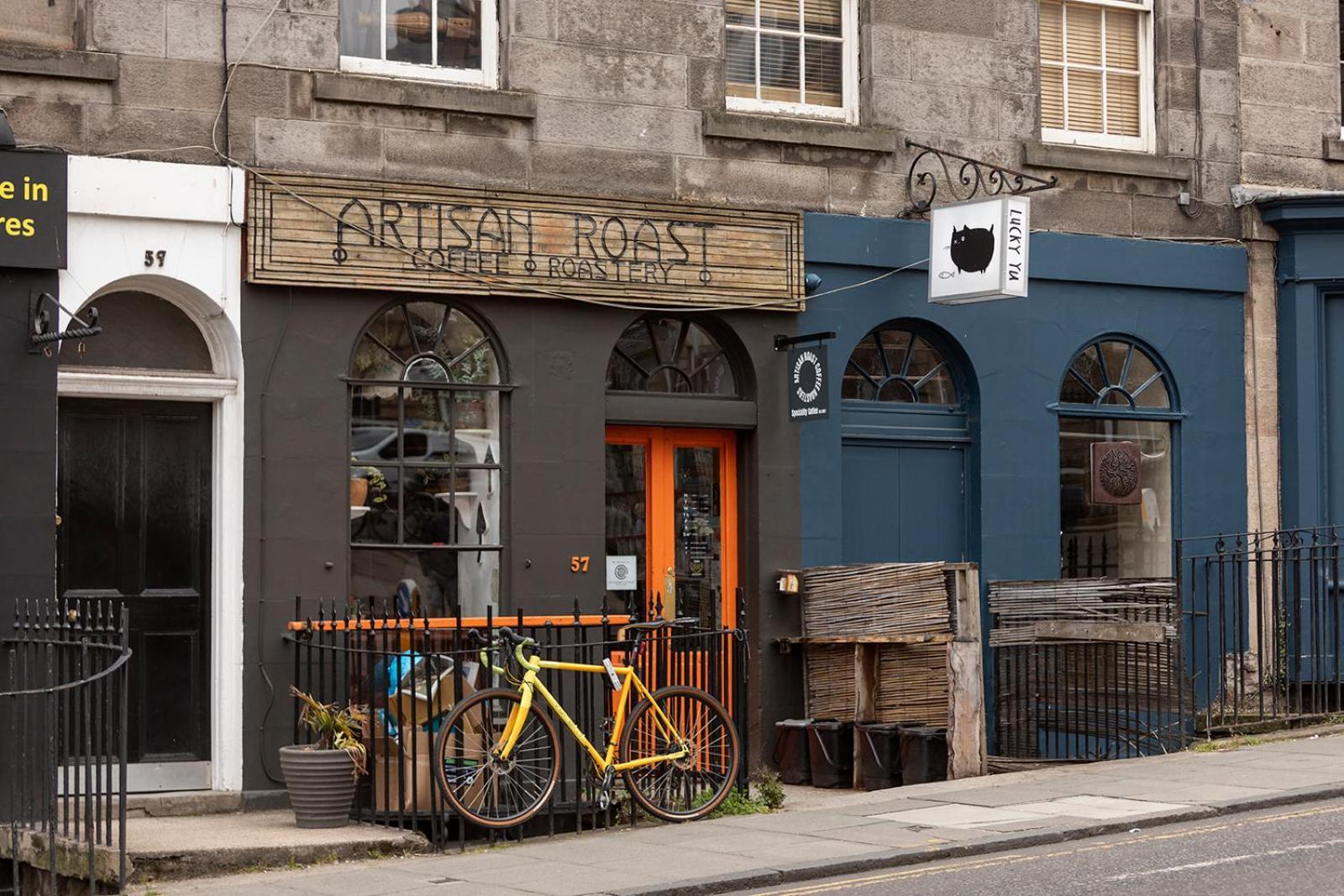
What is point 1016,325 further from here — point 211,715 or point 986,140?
point 211,715

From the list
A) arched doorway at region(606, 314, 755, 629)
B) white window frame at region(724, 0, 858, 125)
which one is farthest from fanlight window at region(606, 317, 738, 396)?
white window frame at region(724, 0, 858, 125)

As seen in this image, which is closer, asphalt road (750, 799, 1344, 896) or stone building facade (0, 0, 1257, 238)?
asphalt road (750, 799, 1344, 896)

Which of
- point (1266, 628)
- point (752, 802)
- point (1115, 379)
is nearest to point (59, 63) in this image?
point (752, 802)

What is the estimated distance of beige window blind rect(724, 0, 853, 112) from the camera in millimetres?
14289

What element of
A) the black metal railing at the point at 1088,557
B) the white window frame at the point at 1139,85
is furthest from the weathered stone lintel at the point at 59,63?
the black metal railing at the point at 1088,557

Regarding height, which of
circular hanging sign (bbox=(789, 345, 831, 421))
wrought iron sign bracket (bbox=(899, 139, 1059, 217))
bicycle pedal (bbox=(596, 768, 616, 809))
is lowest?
bicycle pedal (bbox=(596, 768, 616, 809))

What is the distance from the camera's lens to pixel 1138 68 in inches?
628

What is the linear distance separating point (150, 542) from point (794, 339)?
15.9 ft

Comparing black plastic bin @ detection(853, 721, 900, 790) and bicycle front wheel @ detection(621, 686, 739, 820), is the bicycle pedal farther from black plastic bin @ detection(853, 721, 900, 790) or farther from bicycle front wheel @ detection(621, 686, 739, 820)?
black plastic bin @ detection(853, 721, 900, 790)

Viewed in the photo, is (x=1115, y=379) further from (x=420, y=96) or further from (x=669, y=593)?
(x=420, y=96)

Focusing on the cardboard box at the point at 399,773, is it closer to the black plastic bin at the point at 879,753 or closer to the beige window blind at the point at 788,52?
the black plastic bin at the point at 879,753

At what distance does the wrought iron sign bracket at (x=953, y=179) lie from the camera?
48.1ft

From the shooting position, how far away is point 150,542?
12.0m

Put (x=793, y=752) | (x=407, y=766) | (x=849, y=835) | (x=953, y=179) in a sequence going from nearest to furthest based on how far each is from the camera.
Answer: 1. (x=849, y=835)
2. (x=407, y=766)
3. (x=793, y=752)
4. (x=953, y=179)
